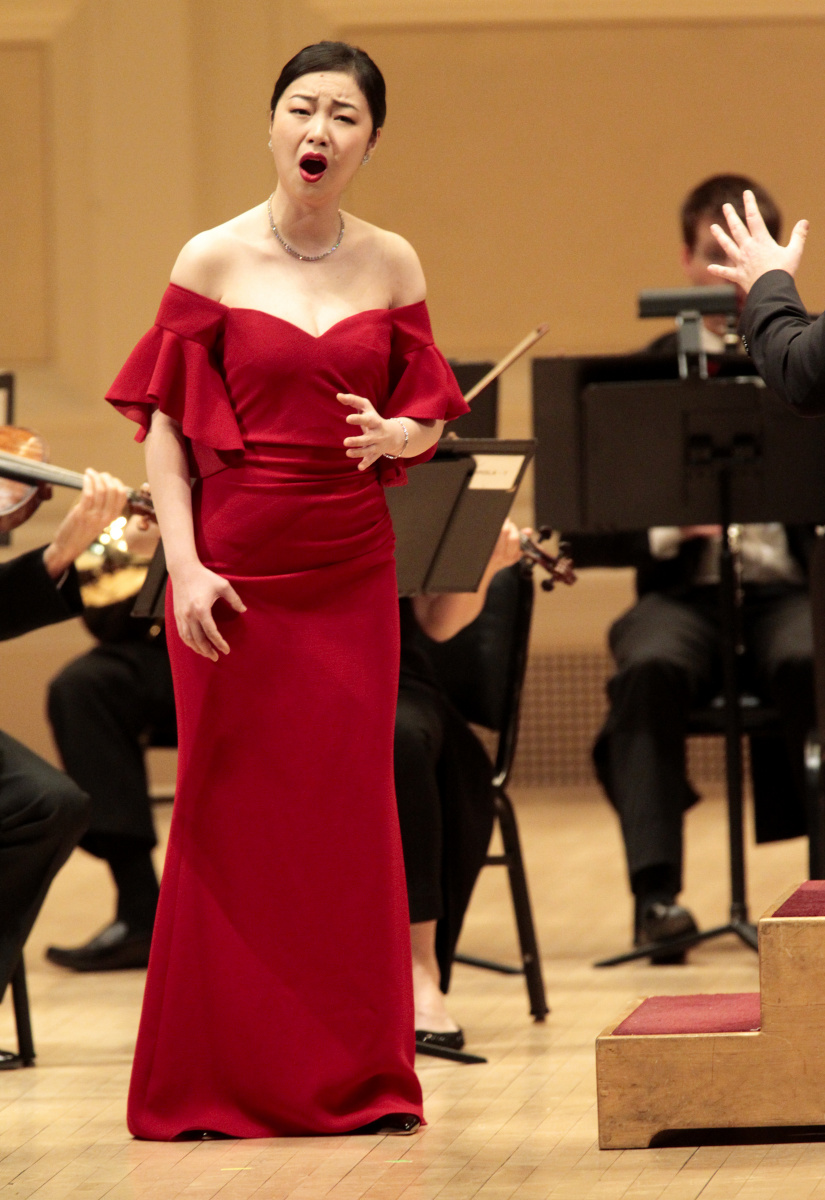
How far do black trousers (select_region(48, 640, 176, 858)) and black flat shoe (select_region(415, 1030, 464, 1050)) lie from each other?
3.43ft

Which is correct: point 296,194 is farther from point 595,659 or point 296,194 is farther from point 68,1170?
point 595,659

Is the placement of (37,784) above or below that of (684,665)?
below

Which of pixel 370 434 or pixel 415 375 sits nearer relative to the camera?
pixel 370 434

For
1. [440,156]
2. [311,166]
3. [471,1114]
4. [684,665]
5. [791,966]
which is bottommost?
[471,1114]

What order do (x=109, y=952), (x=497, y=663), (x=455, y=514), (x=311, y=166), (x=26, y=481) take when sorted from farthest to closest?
(x=109, y=952) < (x=497, y=663) < (x=26, y=481) < (x=455, y=514) < (x=311, y=166)

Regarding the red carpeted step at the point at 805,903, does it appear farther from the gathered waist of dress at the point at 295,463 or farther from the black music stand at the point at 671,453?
the black music stand at the point at 671,453

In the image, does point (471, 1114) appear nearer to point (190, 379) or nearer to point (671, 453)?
point (190, 379)

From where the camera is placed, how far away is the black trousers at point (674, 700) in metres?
3.88

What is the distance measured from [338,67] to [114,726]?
6.26 feet

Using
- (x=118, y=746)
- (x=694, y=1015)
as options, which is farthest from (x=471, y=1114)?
(x=118, y=746)

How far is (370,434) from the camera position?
2.48 meters

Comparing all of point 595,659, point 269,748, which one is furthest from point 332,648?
point 595,659

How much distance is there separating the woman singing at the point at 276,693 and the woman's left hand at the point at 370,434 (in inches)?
0.9

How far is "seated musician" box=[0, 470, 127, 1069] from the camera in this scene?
9.89ft
